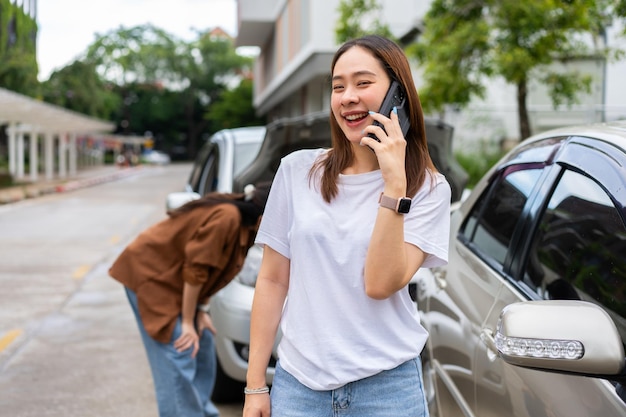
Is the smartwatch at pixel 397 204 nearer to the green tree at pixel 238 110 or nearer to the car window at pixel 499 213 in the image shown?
the car window at pixel 499 213

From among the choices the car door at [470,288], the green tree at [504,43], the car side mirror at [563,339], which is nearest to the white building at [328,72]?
the car door at [470,288]

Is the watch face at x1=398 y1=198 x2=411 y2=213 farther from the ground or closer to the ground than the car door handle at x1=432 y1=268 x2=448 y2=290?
farther from the ground

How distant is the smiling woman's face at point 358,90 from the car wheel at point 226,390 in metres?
3.23

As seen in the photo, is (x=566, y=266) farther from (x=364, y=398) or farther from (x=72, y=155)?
(x=72, y=155)

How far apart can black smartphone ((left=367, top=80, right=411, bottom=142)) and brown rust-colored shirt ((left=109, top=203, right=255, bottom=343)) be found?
1650 mm

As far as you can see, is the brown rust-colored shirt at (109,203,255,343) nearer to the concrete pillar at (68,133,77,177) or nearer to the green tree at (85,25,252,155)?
the concrete pillar at (68,133,77,177)

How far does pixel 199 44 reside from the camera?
3194 inches

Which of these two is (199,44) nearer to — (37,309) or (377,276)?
(37,309)

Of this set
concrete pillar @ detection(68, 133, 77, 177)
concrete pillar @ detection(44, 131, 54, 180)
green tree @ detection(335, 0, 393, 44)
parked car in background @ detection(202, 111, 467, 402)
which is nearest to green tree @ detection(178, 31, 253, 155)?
concrete pillar @ detection(68, 133, 77, 177)

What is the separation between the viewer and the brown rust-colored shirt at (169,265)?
378 cm

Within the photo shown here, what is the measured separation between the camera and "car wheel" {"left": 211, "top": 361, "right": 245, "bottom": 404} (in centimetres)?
521

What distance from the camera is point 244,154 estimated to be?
6.41 m

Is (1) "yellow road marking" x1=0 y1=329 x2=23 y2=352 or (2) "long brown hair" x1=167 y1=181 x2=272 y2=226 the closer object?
(2) "long brown hair" x1=167 y1=181 x2=272 y2=226

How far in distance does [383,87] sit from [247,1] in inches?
1596
